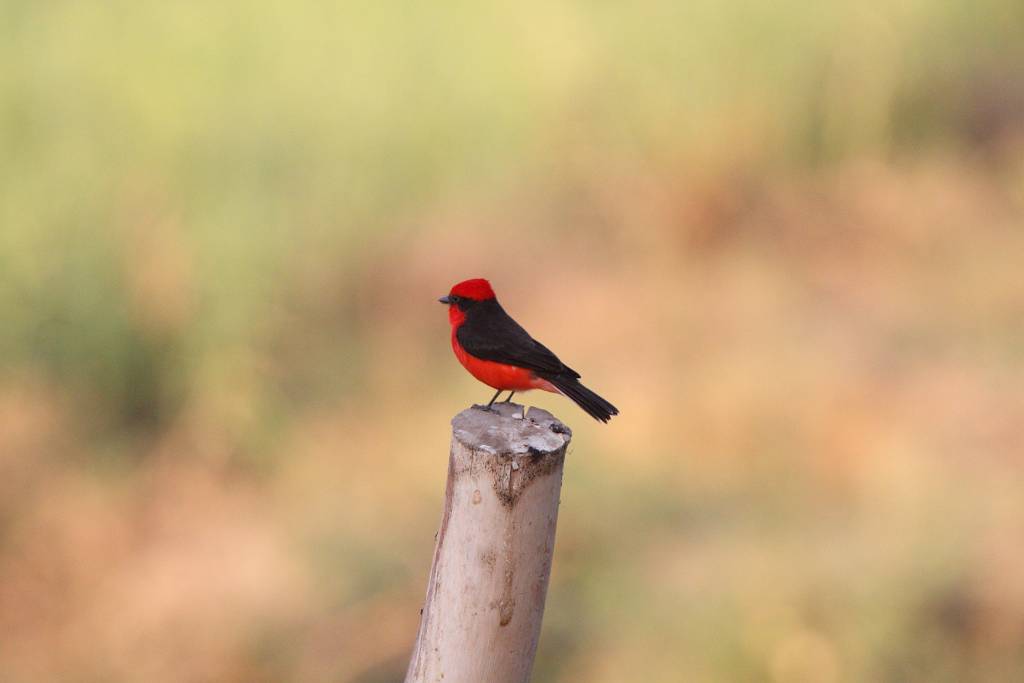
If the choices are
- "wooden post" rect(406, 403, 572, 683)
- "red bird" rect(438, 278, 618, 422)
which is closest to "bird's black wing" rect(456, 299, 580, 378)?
"red bird" rect(438, 278, 618, 422)

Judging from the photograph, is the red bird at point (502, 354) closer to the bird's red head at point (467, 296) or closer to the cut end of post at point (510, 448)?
the bird's red head at point (467, 296)

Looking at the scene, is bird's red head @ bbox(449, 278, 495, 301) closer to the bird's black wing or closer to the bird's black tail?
the bird's black wing

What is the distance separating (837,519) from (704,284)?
5.51ft

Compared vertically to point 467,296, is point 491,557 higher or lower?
lower

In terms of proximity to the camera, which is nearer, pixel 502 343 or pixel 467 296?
pixel 502 343

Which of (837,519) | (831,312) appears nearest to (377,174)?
(831,312)

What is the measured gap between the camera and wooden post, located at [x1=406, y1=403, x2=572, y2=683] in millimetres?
1799

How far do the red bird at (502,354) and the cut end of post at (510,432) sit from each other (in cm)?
36

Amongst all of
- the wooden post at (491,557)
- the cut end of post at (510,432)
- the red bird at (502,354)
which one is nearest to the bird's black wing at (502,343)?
the red bird at (502,354)

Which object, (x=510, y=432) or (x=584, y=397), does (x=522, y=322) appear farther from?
A: (x=510, y=432)

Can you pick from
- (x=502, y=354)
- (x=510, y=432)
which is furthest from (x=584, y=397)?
(x=510, y=432)

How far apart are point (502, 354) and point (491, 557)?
0.70m

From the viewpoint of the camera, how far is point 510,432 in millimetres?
1885

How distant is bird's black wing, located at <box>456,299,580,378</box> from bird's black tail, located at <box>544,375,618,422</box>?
0.01m
